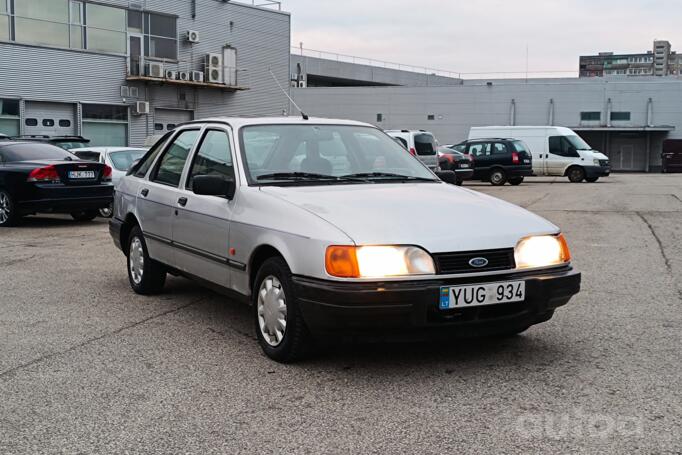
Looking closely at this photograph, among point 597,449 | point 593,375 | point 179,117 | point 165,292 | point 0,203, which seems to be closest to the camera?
point 597,449

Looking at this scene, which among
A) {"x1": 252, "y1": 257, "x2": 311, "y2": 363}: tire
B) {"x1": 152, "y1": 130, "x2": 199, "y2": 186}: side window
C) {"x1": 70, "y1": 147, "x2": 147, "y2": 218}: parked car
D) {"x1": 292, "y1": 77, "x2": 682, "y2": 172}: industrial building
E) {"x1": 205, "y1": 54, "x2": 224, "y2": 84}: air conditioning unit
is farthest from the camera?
{"x1": 292, "y1": 77, "x2": 682, "y2": 172}: industrial building

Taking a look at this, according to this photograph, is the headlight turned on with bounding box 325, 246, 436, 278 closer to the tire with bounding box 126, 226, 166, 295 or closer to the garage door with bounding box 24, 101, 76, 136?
the tire with bounding box 126, 226, 166, 295

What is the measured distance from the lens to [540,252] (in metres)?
4.80

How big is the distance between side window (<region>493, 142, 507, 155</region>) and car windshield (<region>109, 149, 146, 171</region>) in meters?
15.2

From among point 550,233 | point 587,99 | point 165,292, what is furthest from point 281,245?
point 587,99

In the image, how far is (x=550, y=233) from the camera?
4.88 meters

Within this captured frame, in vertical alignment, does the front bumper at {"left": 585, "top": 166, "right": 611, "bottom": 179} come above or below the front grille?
below

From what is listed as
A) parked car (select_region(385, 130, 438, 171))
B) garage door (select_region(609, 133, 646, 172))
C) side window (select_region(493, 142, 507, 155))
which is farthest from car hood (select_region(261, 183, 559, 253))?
garage door (select_region(609, 133, 646, 172))

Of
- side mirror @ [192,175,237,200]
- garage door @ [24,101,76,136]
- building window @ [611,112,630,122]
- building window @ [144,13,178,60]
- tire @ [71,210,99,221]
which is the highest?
building window @ [144,13,178,60]

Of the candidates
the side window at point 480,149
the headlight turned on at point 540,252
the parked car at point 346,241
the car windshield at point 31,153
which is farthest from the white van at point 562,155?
the headlight turned on at point 540,252

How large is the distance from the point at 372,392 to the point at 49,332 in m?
2.69

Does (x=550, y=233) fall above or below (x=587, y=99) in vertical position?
below

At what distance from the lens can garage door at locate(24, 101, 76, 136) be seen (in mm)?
29156

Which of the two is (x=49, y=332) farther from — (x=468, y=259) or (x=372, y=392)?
(x=468, y=259)
